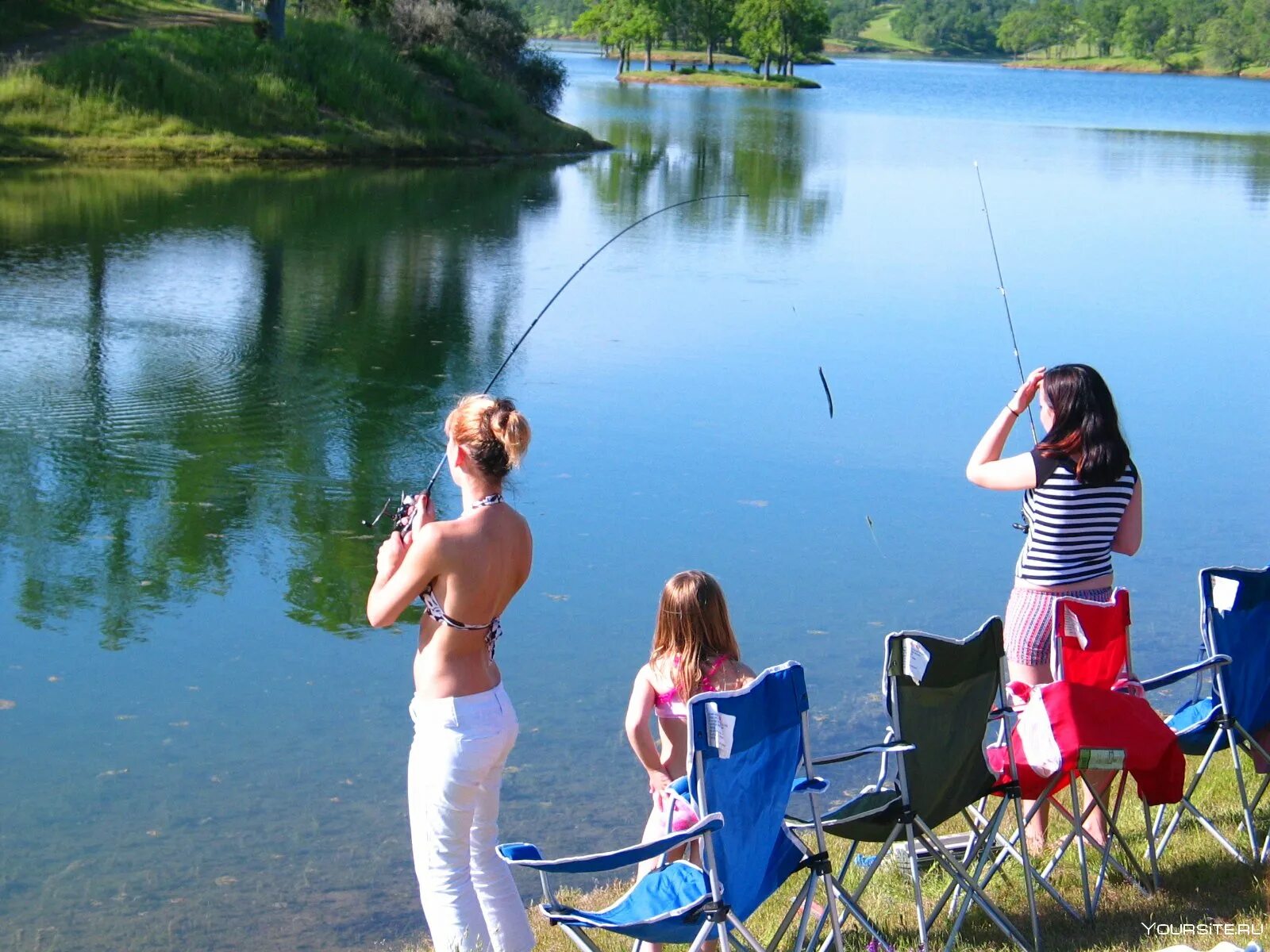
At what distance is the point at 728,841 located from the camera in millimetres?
3074

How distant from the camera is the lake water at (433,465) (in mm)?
4922

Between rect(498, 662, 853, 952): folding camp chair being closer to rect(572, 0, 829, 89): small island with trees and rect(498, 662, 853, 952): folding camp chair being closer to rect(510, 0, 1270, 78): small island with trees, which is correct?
rect(572, 0, 829, 89): small island with trees

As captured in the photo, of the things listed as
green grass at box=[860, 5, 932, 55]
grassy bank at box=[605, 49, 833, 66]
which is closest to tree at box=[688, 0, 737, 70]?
grassy bank at box=[605, 49, 833, 66]

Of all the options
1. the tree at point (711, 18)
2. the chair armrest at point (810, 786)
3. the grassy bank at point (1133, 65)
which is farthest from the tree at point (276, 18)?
the grassy bank at point (1133, 65)

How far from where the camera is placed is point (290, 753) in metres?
5.27

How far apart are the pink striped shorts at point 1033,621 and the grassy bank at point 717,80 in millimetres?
70211

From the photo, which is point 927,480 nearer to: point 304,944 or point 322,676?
point 322,676

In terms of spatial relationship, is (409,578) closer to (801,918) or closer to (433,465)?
(801,918)

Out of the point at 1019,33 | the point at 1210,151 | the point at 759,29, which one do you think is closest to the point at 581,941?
the point at 1210,151

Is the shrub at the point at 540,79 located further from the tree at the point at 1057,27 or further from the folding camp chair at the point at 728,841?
the tree at the point at 1057,27

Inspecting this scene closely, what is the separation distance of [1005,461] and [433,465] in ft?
17.2

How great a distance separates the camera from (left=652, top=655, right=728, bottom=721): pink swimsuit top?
3.53 m

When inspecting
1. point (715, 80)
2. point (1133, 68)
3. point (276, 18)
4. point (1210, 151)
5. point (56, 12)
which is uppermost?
point (1133, 68)

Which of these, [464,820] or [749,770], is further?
[464,820]
